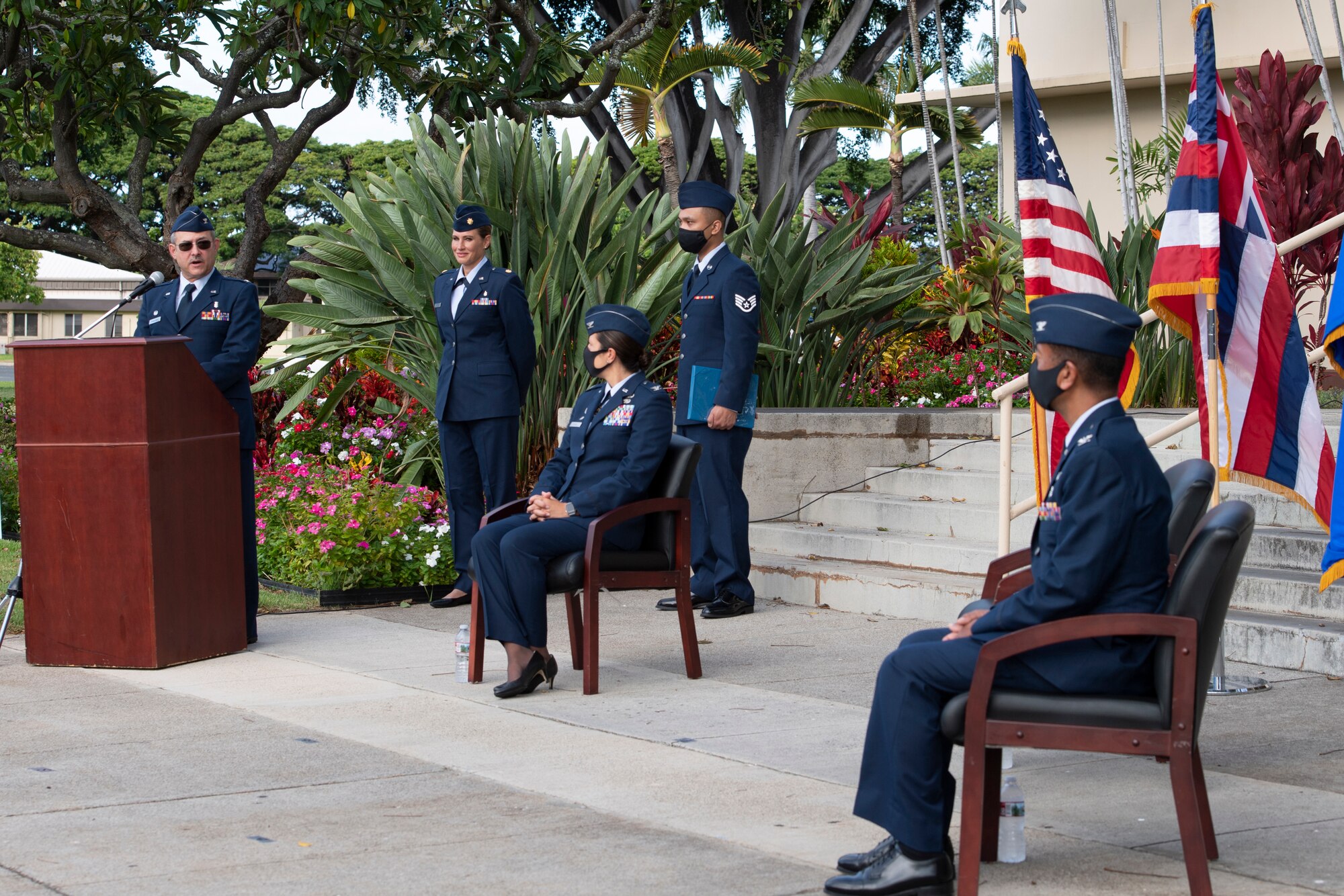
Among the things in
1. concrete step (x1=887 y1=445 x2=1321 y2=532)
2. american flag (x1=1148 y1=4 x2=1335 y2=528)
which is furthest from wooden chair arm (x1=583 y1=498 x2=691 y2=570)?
concrete step (x1=887 y1=445 x2=1321 y2=532)

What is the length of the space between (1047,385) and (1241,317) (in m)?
2.59

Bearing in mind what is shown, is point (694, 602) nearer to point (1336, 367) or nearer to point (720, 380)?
point (720, 380)

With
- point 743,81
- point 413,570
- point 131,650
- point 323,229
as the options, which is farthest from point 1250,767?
point 743,81

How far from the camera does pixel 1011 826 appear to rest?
395 cm

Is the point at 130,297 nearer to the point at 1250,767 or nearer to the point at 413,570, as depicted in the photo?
the point at 413,570

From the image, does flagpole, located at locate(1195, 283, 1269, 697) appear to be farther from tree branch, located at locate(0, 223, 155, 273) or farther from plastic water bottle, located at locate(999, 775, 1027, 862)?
tree branch, located at locate(0, 223, 155, 273)

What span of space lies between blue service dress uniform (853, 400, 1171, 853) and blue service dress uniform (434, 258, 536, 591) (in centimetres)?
498

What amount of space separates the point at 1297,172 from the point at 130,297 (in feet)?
23.9

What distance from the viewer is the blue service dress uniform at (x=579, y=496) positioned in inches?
240

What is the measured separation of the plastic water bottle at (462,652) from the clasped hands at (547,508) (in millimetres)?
588

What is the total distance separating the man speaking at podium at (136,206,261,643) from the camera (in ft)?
24.5

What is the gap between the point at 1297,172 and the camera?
406 inches

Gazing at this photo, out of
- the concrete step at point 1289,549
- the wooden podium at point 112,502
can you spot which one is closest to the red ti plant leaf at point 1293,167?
the concrete step at point 1289,549

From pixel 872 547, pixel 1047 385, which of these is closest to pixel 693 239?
pixel 872 547
